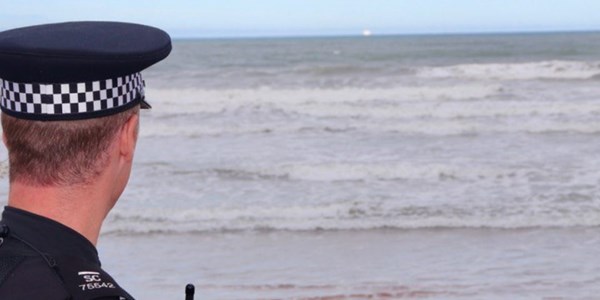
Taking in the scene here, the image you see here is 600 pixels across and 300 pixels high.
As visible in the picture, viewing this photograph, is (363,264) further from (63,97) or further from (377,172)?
(63,97)

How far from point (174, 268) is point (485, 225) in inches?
123

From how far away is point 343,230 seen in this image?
28.0 ft

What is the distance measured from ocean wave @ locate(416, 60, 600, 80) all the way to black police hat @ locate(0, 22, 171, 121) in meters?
27.9

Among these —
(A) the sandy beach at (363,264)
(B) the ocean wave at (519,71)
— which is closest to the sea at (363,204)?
(A) the sandy beach at (363,264)

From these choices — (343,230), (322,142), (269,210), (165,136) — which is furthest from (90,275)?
(165,136)

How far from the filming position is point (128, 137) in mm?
1546

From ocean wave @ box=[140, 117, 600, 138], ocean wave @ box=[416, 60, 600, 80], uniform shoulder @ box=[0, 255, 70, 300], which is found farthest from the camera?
ocean wave @ box=[416, 60, 600, 80]

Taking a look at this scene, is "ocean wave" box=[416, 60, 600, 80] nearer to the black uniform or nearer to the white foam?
the white foam

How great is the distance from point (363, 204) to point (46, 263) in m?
8.17

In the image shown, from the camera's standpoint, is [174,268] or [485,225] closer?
[174,268]

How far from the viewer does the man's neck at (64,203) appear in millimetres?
1465

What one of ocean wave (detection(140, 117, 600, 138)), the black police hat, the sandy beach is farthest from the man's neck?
ocean wave (detection(140, 117, 600, 138))

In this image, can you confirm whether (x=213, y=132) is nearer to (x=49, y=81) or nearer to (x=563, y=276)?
(x=563, y=276)

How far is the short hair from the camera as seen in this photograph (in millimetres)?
1455
